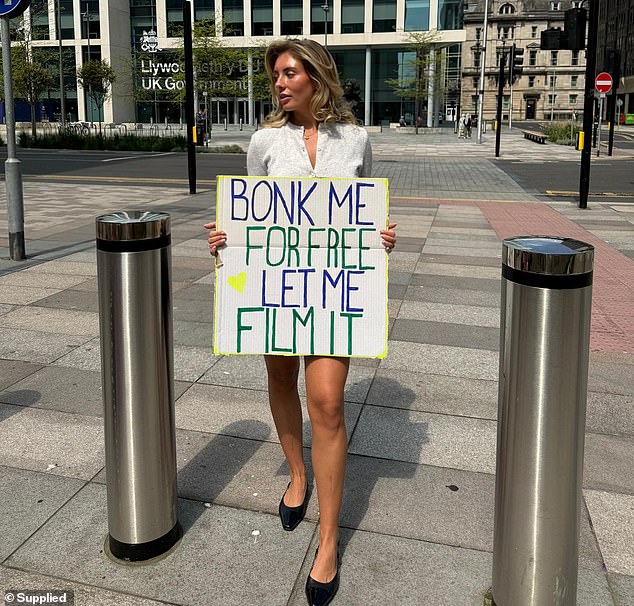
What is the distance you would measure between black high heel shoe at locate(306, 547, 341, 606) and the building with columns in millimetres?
61322

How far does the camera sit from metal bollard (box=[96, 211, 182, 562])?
257 centimetres

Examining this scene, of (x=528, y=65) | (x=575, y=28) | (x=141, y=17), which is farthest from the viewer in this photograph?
(x=528, y=65)

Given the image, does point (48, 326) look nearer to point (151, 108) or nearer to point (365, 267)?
point (365, 267)

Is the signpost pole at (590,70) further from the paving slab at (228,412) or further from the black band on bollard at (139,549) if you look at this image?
the black band on bollard at (139,549)

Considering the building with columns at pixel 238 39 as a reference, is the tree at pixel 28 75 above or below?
below

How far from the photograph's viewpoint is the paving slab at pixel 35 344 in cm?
516

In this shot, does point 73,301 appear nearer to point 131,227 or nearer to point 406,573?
point 131,227

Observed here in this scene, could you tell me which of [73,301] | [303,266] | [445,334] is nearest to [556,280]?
[303,266]

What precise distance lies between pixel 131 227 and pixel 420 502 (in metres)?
1.74

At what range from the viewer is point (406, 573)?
2.71m

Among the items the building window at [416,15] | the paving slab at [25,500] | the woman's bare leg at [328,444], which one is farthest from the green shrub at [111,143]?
the building window at [416,15]

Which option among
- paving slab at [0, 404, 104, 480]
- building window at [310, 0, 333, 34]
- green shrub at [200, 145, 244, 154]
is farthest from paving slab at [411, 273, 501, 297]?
building window at [310, 0, 333, 34]

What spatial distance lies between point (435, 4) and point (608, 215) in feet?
178

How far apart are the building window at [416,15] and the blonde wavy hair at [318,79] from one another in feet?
212
